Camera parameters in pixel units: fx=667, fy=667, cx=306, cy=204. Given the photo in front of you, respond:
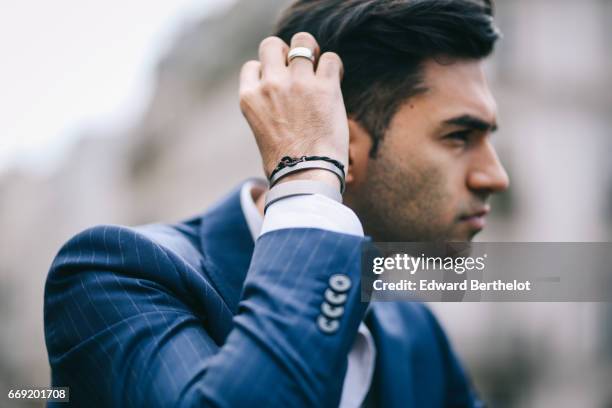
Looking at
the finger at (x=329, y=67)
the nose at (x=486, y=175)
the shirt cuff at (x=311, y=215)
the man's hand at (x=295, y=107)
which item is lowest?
the shirt cuff at (x=311, y=215)

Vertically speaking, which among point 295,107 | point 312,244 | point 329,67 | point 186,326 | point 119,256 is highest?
point 329,67

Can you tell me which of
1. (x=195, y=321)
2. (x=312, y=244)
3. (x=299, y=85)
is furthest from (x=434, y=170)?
(x=195, y=321)

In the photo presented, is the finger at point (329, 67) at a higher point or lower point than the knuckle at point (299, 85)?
higher

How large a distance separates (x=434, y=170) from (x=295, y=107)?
0.83m

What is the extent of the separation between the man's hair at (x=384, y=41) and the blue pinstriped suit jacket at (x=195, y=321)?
2.89 feet

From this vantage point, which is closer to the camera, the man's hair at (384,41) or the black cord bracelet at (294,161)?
the black cord bracelet at (294,161)

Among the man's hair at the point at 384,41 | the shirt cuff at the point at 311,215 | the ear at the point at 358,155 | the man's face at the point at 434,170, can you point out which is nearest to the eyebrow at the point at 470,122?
the man's face at the point at 434,170

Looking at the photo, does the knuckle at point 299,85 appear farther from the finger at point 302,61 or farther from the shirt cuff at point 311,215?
the shirt cuff at point 311,215

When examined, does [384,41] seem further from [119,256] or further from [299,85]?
[119,256]

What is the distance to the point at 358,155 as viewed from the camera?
8.98 feet

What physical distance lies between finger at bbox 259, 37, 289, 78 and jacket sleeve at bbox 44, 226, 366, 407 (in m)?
0.62

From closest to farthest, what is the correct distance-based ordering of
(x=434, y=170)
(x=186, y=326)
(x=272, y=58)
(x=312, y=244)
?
1. (x=312, y=244)
2. (x=186, y=326)
3. (x=272, y=58)
4. (x=434, y=170)

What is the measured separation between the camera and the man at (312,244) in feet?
5.33

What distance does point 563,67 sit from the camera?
2083 cm
